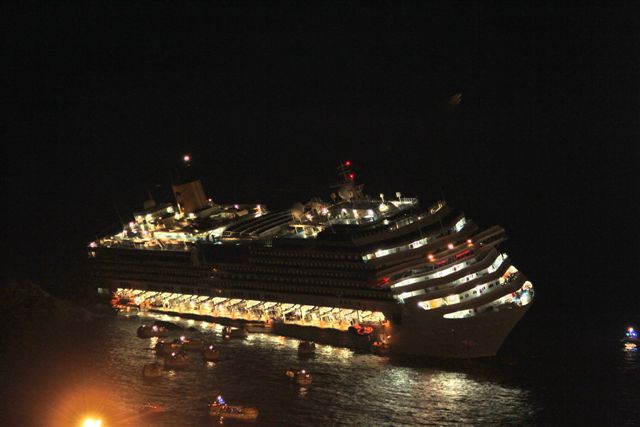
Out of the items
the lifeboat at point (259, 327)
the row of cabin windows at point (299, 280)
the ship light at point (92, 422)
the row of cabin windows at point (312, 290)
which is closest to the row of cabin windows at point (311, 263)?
the row of cabin windows at point (299, 280)

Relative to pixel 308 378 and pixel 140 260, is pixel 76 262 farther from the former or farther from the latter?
pixel 308 378

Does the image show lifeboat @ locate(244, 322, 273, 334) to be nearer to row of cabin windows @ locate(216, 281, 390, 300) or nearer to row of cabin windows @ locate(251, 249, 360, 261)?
row of cabin windows @ locate(216, 281, 390, 300)

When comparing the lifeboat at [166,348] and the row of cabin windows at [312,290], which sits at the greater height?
the row of cabin windows at [312,290]

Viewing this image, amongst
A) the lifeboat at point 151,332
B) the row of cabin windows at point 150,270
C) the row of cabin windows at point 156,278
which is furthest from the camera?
the row of cabin windows at point 156,278

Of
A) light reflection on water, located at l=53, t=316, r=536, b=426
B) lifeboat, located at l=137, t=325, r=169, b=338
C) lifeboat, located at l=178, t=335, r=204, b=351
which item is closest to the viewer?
light reflection on water, located at l=53, t=316, r=536, b=426

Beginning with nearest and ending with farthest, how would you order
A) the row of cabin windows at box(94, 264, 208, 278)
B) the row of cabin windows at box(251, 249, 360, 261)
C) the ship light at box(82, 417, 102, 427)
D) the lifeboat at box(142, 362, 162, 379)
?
the ship light at box(82, 417, 102, 427) → the lifeboat at box(142, 362, 162, 379) → the row of cabin windows at box(251, 249, 360, 261) → the row of cabin windows at box(94, 264, 208, 278)

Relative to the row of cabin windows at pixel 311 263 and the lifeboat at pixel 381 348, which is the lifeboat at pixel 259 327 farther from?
the lifeboat at pixel 381 348

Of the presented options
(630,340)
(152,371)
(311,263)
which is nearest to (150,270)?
(152,371)

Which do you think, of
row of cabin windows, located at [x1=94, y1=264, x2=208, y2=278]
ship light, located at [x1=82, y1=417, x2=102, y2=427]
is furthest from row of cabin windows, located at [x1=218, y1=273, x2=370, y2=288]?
ship light, located at [x1=82, y1=417, x2=102, y2=427]
